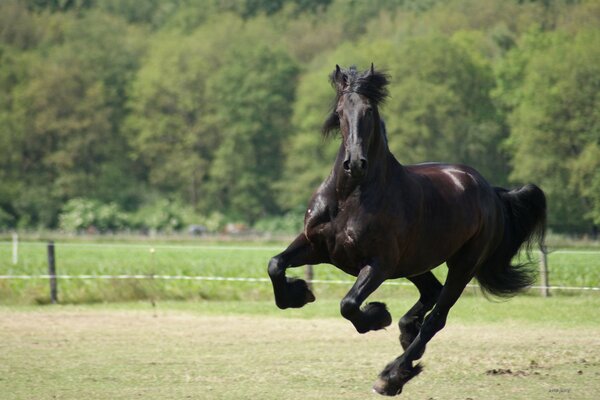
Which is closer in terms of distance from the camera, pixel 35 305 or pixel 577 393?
pixel 577 393

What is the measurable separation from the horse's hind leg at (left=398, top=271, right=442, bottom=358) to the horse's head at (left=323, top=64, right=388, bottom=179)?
200 centimetres

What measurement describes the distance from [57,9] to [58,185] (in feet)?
141

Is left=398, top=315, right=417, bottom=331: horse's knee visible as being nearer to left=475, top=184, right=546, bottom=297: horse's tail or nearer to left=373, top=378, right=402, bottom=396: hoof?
left=373, top=378, right=402, bottom=396: hoof

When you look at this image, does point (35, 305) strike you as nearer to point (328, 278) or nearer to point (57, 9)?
point (328, 278)

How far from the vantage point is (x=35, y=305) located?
797 inches

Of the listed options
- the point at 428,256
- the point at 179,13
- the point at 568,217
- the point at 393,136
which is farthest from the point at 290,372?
the point at 179,13

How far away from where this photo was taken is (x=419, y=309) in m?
9.79

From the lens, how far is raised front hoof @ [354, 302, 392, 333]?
841cm

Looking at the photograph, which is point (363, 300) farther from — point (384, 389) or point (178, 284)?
point (178, 284)

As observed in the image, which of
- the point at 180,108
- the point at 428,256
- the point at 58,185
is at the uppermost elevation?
the point at 428,256

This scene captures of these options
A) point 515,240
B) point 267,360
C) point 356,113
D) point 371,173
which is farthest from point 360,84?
point 267,360

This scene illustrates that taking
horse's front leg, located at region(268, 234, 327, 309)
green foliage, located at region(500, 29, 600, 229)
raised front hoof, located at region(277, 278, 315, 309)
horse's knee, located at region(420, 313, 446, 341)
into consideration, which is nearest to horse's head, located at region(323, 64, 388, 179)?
horse's front leg, located at region(268, 234, 327, 309)

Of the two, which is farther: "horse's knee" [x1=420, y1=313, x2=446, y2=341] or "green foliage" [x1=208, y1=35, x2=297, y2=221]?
"green foliage" [x1=208, y1=35, x2=297, y2=221]

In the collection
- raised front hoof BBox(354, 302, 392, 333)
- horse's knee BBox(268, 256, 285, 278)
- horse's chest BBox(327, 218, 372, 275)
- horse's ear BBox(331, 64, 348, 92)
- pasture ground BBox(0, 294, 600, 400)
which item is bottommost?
pasture ground BBox(0, 294, 600, 400)
